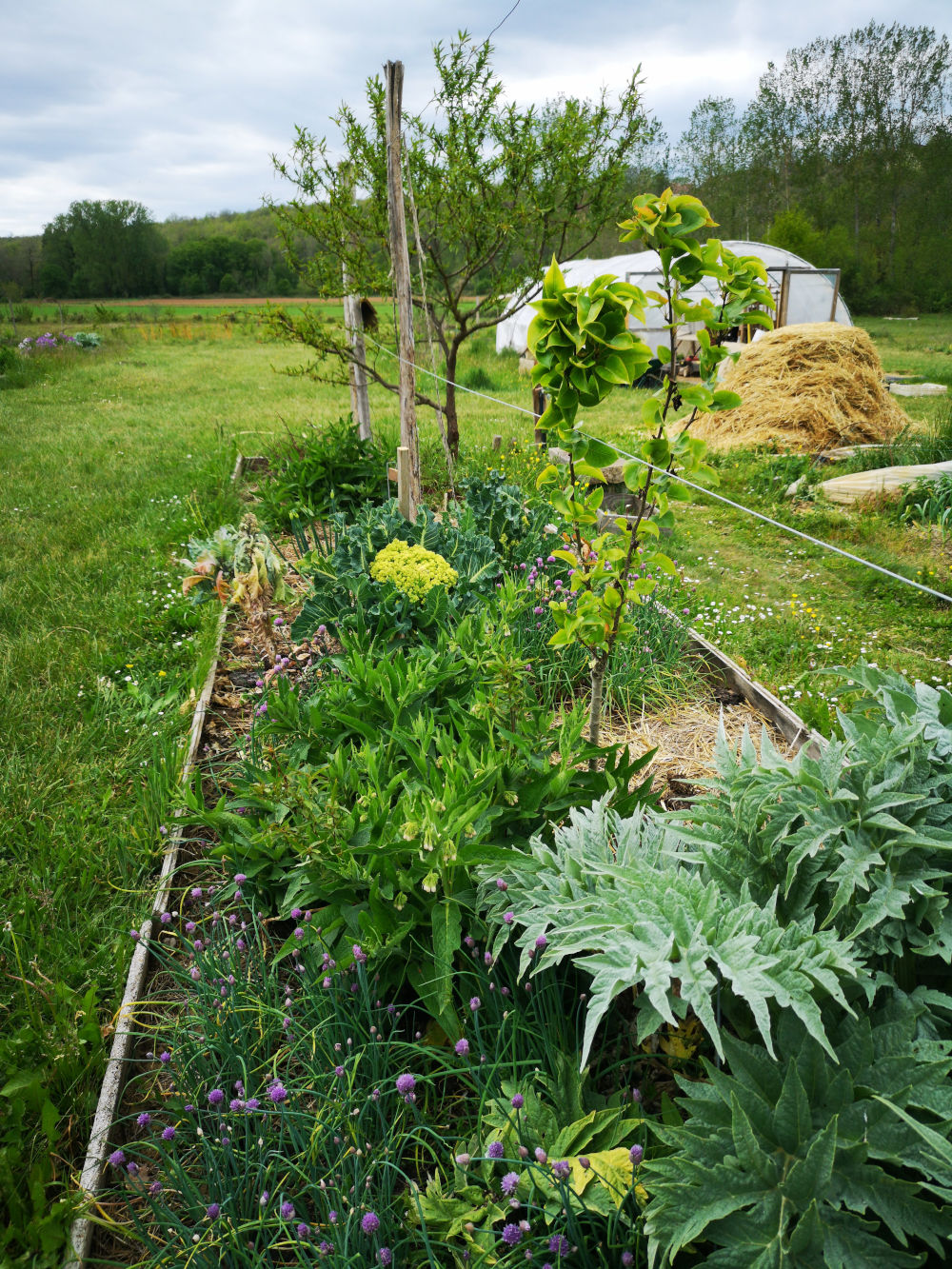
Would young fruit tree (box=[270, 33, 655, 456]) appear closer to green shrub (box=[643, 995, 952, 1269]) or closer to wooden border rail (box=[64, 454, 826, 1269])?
wooden border rail (box=[64, 454, 826, 1269])

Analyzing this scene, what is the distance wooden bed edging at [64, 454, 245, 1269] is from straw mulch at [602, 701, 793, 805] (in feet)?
5.80

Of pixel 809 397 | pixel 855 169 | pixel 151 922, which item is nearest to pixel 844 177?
pixel 855 169

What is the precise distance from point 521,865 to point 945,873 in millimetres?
824

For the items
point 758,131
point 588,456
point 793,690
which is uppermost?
point 758,131

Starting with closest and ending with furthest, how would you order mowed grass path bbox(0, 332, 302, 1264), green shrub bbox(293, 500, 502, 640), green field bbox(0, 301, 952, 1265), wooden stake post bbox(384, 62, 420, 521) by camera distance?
mowed grass path bbox(0, 332, 302, 1264), green field bbox(0, 301, 952, 1265), green shrub bbox(293, 500, 502, 640), wooden stake post bbox(384, 62, 420, 521)

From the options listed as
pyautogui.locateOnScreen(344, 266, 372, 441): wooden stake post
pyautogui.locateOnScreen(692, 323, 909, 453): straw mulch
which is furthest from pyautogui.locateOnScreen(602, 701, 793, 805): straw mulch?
pyautogui.locateOnScreen(692, 323, 909, 453): straw mulch

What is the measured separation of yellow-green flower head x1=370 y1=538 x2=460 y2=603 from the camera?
3467 mm

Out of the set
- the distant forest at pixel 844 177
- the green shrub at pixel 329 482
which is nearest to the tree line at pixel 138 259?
the distant forest at pixel 844 177

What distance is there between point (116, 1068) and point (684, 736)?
241 cm

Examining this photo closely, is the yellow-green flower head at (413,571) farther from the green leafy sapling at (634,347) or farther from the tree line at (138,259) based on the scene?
the tree line at (138,259)

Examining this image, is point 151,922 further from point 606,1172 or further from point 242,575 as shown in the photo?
point 242,575

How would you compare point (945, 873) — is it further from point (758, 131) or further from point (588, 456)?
point (758, 131)

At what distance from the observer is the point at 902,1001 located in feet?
4.36

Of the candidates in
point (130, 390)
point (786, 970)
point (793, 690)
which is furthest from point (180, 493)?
point (130, 390)
